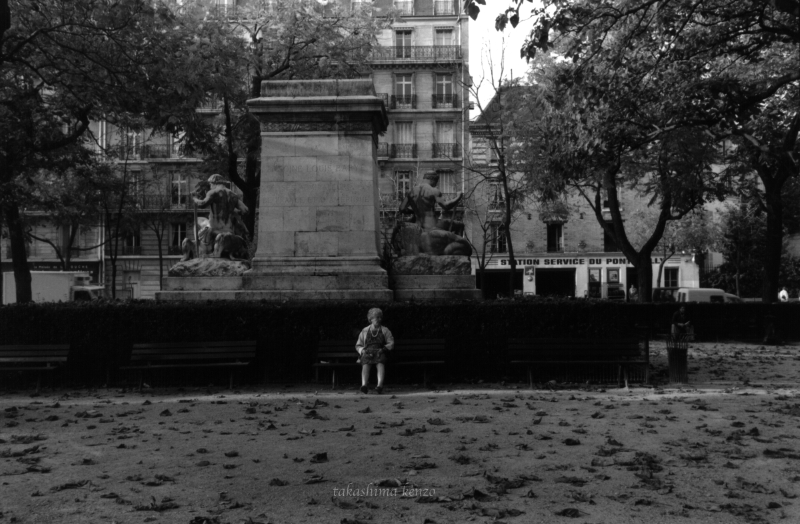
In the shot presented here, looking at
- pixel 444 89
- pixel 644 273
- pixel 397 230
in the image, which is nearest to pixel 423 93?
pixel 444 89

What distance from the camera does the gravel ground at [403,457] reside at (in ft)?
21.2

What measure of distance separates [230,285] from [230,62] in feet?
37.2

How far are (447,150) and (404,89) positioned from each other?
5.07 meters

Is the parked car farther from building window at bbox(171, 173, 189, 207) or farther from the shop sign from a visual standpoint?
building window at bbox(171, 173, 189, 207)

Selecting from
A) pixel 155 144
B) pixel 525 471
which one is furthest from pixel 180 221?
pixel 525 471

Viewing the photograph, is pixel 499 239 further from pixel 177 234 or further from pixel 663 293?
pixel 177 234

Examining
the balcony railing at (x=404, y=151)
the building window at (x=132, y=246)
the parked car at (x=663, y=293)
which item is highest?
the balcony railing at (x=404, y=151)

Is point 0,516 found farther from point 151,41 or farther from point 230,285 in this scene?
point 151,41

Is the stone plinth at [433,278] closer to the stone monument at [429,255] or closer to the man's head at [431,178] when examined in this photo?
the stone monument at [429,255]

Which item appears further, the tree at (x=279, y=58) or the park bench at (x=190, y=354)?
the tree at (x=279, y=58)

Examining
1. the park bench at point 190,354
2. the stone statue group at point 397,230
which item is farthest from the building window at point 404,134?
the park bench at point 190,354

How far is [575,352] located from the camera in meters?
14.2

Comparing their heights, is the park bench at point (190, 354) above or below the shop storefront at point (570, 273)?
below

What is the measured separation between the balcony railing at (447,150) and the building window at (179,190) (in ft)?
53.8
